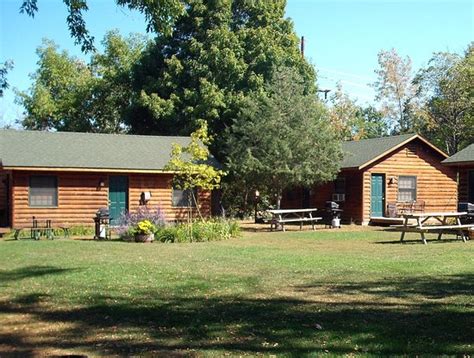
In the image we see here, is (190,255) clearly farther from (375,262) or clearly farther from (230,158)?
(230,158)

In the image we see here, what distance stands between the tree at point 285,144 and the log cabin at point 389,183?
6.32 feet

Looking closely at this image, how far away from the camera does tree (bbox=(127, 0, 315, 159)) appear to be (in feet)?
102

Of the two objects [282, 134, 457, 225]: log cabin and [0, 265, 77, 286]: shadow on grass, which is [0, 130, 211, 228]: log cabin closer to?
[282, 134, 457, 225]: log cabin

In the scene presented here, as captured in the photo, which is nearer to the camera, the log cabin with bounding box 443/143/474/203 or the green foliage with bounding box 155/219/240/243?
the green foliage with bounding box 155/219/240/243

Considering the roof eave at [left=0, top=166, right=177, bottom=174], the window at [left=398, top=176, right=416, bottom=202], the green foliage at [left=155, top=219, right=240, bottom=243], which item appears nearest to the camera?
the green foliage at [left=155, top=219, right=240, bottom=243]

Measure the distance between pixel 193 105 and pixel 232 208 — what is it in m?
6.78

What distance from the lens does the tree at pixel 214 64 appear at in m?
31.0

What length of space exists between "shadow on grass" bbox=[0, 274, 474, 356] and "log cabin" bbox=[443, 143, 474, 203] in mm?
20086

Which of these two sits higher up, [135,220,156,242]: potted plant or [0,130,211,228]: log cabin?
[0,130,211,228]: log cabin

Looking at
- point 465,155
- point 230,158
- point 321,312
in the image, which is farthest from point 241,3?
point 321,312

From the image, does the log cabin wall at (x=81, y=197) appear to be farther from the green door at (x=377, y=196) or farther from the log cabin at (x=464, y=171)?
the log cabin at (x=464, y=171)

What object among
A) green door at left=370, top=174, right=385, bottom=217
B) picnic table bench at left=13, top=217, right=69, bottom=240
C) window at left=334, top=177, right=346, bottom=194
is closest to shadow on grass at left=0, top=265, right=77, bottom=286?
picnic table bench at left=13, top=217, right=69, bottom=240

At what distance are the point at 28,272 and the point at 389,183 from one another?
20052 millimetres

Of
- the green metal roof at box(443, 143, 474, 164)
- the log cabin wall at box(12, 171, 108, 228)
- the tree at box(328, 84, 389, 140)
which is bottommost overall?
the log cabin wall at box(12, 171, 108, 228)
